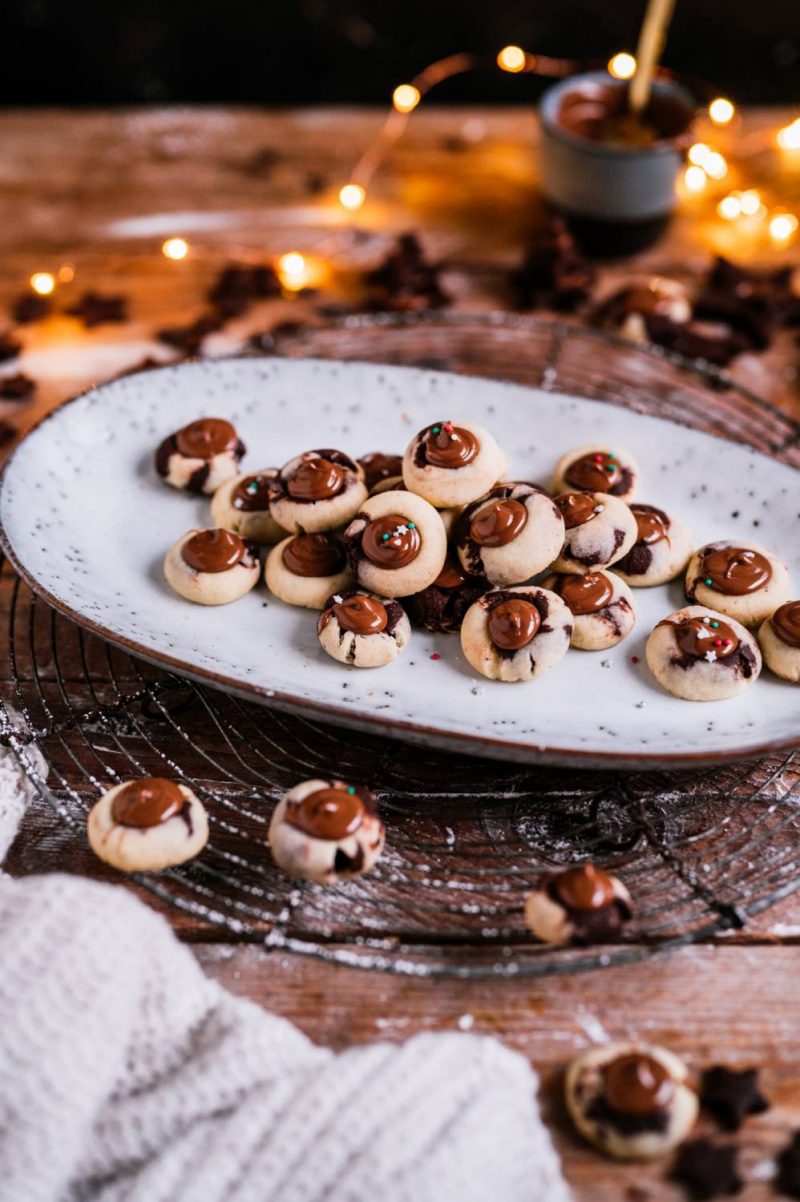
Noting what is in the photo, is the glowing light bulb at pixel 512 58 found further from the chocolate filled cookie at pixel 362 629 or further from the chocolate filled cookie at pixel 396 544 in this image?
the chocolate filled cookie at pixel 362 629

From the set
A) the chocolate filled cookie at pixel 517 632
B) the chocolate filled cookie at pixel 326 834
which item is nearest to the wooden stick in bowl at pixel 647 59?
the chocolate filled cookie at pixel 517 632

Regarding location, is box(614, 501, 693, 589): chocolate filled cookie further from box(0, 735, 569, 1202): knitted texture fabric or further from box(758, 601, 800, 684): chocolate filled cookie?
box(0, 735, 569, 1202): knitted texture fabric

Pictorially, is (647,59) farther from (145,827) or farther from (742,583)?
(145,827)

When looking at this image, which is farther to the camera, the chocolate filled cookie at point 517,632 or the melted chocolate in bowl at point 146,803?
the chocolate filled cookie at point 517,632

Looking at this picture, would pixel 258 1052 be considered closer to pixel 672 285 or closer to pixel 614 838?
pixel 614 838

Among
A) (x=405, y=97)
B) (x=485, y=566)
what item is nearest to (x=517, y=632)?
(x=485, y=566)

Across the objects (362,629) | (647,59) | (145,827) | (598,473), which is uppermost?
(647,59)
